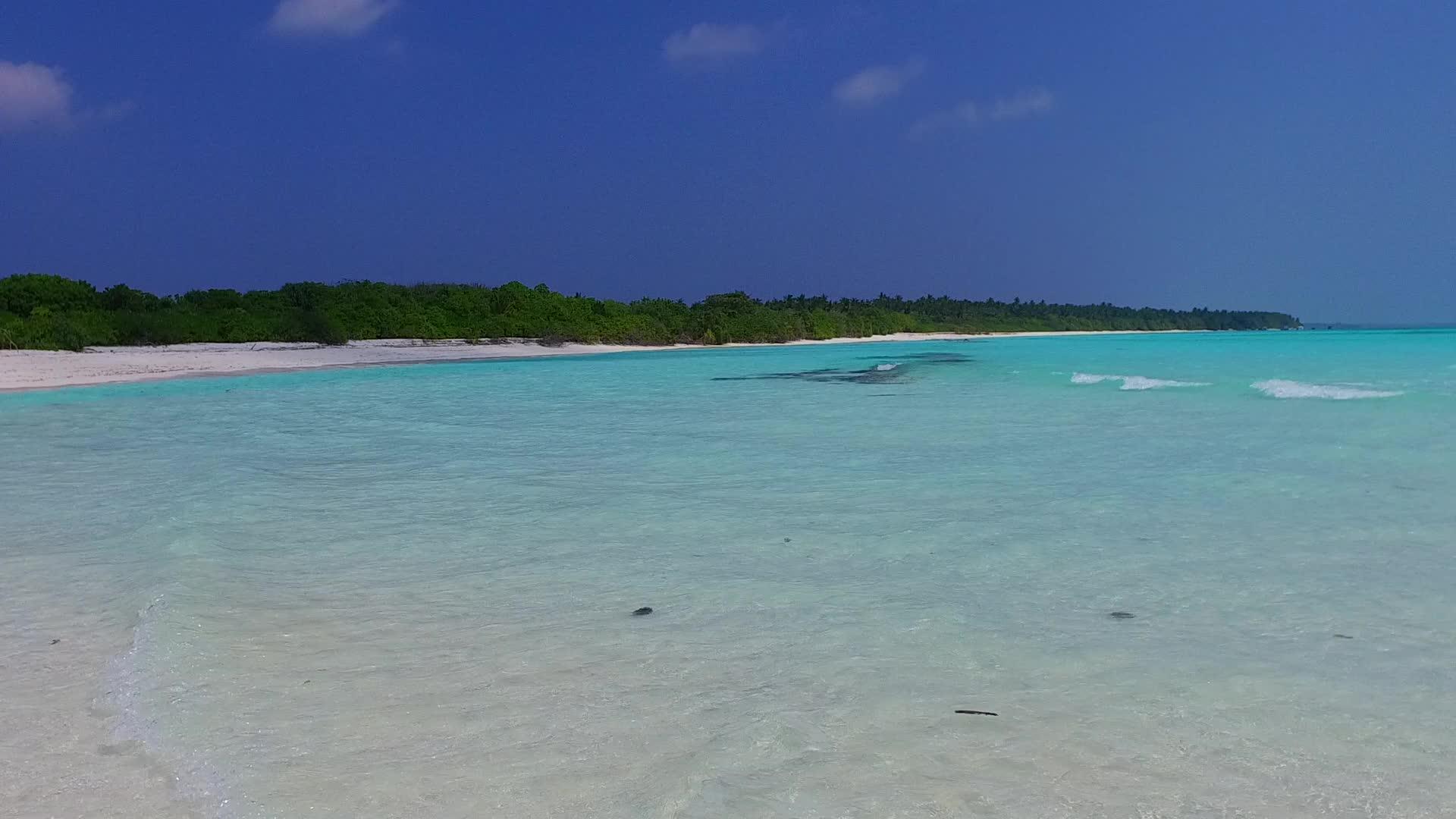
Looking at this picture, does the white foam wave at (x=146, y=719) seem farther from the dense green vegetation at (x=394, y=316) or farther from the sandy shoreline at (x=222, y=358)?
the dense green vegetation at (x=394, y=316)

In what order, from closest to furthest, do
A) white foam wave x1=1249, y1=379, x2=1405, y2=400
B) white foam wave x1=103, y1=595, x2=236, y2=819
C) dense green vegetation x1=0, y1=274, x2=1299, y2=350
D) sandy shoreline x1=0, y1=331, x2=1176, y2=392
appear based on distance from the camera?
1. white foam wave x1=103, y1=595, x2=236, y2=819
2. white foam wave x1=1249, y1=379, x2=1405, y2=400
3. sandy shoreline x1=0, y1=331, x2=1176, y2=392
4. dense green vegetation x1=0, y1=274, x2=1299, y2=350

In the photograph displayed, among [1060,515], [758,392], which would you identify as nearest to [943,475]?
[1060,515]

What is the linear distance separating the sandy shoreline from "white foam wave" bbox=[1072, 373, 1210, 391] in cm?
2219

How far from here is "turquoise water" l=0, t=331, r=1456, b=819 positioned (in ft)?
7.75

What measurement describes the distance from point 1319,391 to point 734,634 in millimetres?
16961

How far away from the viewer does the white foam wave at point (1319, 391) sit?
15.7 m

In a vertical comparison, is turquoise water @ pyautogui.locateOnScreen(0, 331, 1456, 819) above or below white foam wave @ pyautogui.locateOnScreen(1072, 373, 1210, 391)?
above

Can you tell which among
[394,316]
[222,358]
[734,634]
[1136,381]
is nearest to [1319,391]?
[1136,381]

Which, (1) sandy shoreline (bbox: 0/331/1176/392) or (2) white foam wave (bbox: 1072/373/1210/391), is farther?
(1) sandy shoreline (bbox: 0/331/1176/392)

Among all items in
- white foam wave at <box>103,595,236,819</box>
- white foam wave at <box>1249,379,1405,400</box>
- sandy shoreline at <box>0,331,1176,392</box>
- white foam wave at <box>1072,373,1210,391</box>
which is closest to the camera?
white foam wave at <box>103,595,236,819</box>

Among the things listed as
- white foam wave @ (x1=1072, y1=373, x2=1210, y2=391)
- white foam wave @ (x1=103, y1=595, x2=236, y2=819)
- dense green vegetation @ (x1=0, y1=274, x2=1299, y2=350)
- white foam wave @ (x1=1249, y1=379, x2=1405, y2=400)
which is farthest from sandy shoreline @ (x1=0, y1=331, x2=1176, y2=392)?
white foam wave @ (x1=1249, y1=379, x2=1405, y2=400)

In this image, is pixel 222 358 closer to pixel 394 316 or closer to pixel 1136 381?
pixel 394 316

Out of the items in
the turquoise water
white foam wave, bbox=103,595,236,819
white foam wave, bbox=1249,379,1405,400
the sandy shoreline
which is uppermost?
the sandy shoreline

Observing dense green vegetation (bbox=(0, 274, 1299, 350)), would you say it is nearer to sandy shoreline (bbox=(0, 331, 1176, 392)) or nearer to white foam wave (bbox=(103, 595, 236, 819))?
sandy shoreline (bbox=(0, 331, 1176, 392))
